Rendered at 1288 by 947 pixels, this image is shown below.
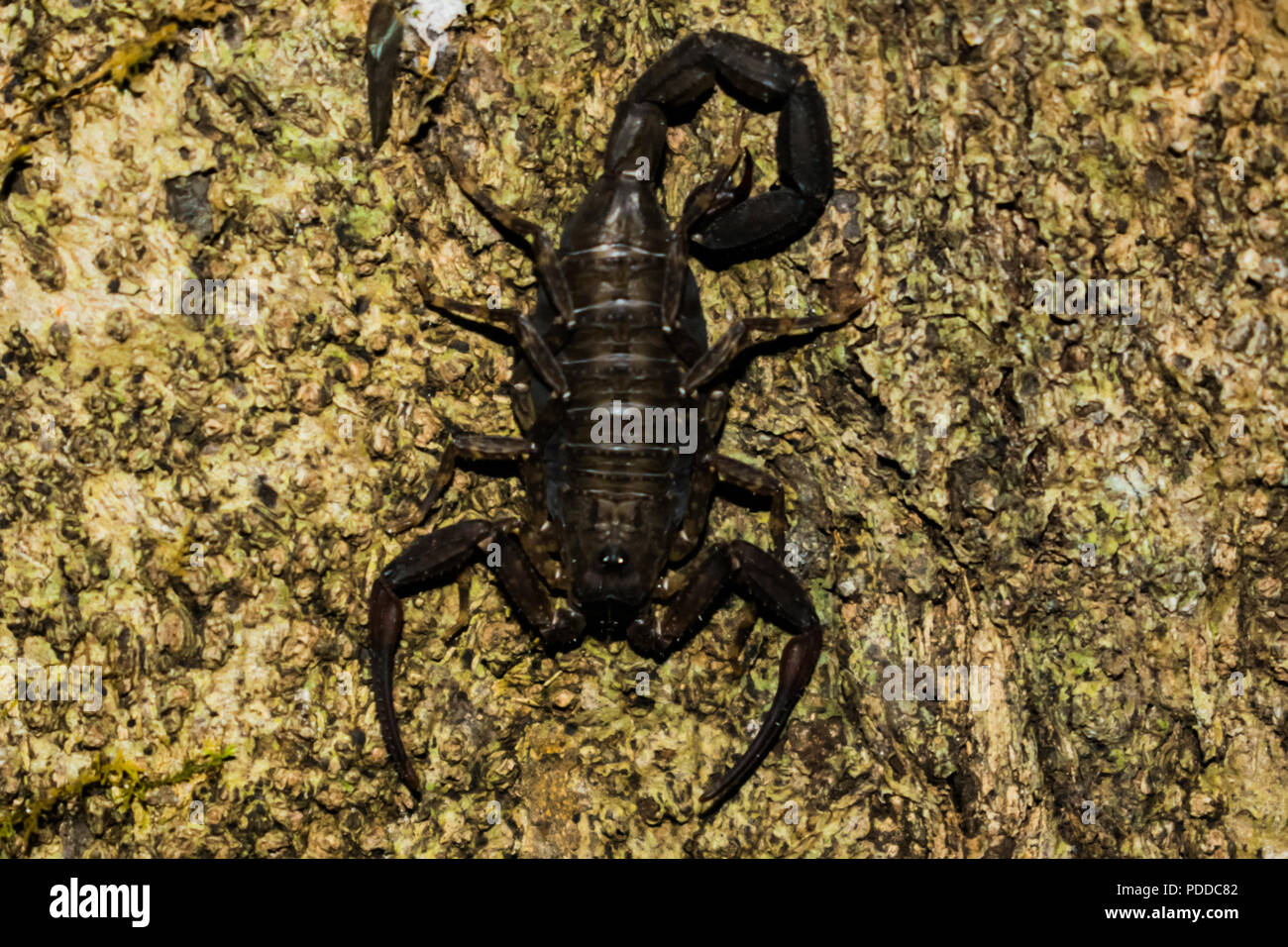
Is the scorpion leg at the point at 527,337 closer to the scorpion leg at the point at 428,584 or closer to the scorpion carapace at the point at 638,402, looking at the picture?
the scorpion carapace at the point at 638,402

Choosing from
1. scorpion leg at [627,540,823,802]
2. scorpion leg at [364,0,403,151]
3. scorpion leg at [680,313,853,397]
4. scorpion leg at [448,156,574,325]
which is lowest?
scorpion leg at [627,540,823,802]

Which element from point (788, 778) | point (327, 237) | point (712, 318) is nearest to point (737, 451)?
point (712, 318)

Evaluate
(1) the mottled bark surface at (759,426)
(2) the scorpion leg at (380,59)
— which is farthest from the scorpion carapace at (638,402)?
(2) the scorpion leg at (380,59)

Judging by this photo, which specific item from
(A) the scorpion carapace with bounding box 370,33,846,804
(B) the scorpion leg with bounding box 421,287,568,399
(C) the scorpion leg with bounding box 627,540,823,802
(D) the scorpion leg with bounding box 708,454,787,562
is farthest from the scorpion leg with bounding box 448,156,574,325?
(C) the scorpion leg with bounding box 627,540,823,802

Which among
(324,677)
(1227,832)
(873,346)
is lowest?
(1227,832)

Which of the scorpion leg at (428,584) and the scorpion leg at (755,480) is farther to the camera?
the scorpion leg at (755,480)

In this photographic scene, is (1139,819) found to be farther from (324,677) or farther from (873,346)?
(324,677)

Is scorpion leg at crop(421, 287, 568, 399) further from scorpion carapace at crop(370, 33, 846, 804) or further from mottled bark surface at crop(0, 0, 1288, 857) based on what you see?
mottled bark surface at crop(0, 0, 1288, 857)

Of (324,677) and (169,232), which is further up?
(169,232)
